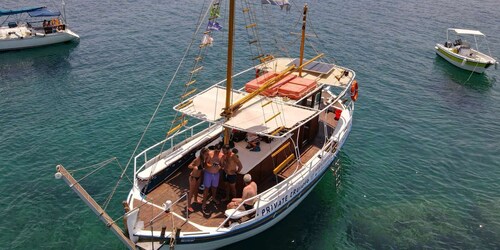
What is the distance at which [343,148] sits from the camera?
23984 millimetres

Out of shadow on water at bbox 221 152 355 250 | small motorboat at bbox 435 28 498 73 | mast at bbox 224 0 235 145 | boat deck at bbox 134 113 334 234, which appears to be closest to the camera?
boat deck at bbox 134 113 334 234

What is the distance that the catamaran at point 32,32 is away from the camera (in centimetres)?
3734

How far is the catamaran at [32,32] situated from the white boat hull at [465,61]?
35604 mm

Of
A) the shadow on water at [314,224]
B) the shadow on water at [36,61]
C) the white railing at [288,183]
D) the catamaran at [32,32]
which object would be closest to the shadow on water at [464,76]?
the shadow on water at [314,224]

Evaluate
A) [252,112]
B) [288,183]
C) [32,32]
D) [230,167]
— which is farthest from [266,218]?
[32,32]

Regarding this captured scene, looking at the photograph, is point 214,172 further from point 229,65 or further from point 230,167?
point 229,65

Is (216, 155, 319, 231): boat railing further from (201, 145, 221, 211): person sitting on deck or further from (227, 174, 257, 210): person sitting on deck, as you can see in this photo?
(201, 145, 221, 211): person sitting on deck

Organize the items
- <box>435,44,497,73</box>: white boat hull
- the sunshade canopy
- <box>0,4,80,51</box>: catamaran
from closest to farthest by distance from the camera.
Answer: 1. the sunshade canopy
2. <box>435,44,497,73</box>: white boat hull
3. <box>0,4,80,51</box>: catamaran

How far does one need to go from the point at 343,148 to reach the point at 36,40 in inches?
1228

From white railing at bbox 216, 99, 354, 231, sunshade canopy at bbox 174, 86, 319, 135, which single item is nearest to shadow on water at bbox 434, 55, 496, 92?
white railing at bbox 216, 99, 354, 231

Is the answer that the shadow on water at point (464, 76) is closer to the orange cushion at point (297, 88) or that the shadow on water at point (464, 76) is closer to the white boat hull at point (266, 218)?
the orange cushion at point (297, 88)

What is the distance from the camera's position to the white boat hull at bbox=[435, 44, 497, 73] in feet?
120

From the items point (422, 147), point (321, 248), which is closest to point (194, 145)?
point (321, 248)

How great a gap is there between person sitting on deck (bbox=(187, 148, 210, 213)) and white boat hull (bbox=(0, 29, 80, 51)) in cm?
3024
